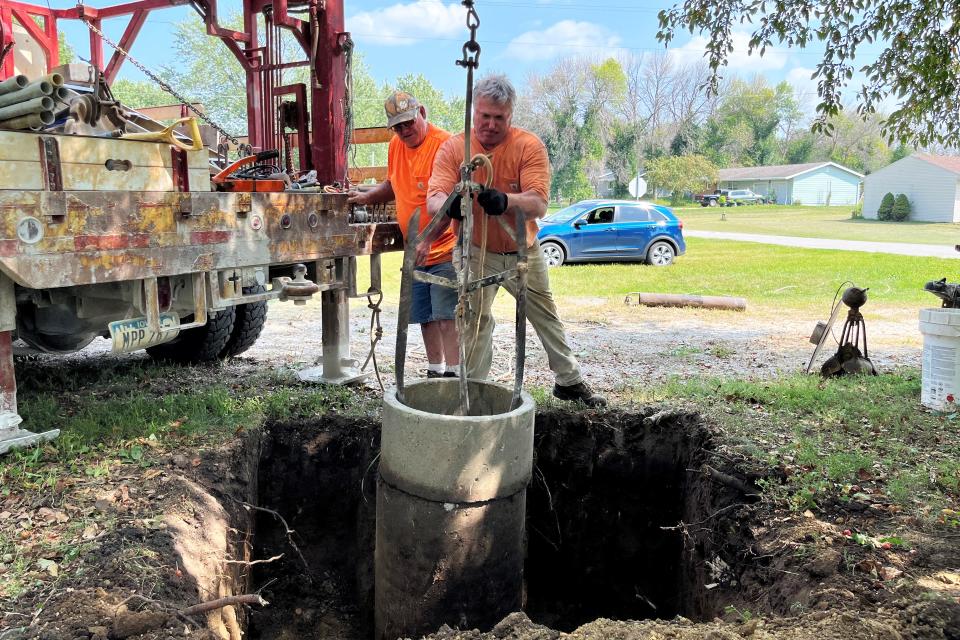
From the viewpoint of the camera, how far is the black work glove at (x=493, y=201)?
141 inches

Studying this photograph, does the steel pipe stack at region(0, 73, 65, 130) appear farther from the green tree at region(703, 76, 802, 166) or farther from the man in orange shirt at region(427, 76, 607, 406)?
the green tree at region(703, 76, 802, 166)

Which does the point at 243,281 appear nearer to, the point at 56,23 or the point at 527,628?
the point at 527,628

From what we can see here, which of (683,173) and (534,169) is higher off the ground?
(683,173)

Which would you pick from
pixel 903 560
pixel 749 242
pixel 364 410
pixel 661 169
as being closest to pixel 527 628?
pixel 903 560

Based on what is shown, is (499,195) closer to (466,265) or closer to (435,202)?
(466,265)

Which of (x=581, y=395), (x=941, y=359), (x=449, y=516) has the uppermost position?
(x=941, y=359)

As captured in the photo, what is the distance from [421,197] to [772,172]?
56471mm

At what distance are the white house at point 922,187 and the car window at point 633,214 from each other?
97.8 feet

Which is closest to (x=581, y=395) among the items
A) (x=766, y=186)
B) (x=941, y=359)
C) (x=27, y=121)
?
(x=941, y=359)

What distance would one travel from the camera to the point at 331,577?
4.79 m

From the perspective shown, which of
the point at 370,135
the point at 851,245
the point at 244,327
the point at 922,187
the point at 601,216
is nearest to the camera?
the point at 370,135

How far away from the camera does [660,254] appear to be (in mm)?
15789

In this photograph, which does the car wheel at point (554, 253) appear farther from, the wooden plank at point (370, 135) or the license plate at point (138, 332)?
the license plate at point (138, 332)

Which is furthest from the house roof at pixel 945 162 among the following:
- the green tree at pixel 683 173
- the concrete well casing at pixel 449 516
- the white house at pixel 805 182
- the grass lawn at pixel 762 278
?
the concrete well casing at pixel 449 516
